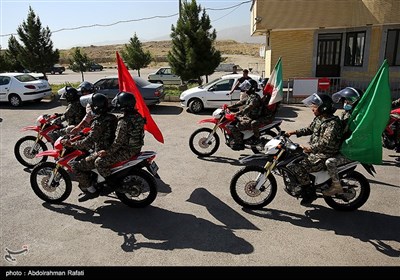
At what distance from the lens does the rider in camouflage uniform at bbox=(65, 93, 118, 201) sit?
4746 millimetres

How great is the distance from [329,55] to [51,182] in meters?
15.8

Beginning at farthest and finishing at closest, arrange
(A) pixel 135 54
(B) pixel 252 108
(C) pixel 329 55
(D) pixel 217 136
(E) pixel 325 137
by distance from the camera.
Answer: (A) pixel 135 54 → (C) pixel 329 55 → (D) pixel 217 136 → (B) pixel 252 108 → (E) pixel 325 137

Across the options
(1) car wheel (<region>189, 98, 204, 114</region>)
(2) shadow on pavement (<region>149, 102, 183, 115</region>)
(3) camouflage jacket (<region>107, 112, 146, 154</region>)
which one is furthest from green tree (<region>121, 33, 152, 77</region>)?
(3) camouflage jacket (<region>107, 112, 146, 154</region>)

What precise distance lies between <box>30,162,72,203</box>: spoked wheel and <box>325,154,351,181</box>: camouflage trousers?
13.5ft

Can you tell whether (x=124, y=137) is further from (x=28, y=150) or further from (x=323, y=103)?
(x=28, y=150)

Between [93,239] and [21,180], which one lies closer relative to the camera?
[93,239]

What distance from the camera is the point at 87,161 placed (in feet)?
15.9

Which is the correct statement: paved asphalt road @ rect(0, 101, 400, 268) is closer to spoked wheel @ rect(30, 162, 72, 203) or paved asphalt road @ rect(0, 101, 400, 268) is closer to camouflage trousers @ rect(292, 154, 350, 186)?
spoked wheel @ rect(30, 162, 72, 203)

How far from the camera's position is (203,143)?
7.55 meters

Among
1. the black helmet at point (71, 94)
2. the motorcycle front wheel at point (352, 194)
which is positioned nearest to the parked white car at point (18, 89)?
the black helmet at point (71, 94)

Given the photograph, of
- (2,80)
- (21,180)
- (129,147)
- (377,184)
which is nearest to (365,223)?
(377,184)

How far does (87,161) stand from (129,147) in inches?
27.4

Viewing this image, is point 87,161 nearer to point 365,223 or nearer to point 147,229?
point 147,229

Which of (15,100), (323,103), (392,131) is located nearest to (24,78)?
(15,100)
